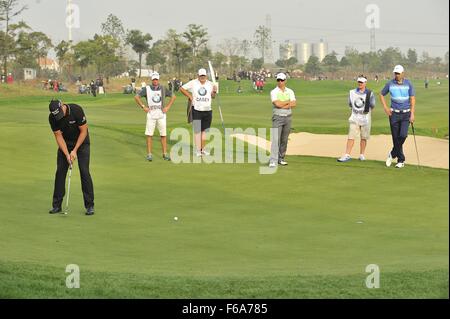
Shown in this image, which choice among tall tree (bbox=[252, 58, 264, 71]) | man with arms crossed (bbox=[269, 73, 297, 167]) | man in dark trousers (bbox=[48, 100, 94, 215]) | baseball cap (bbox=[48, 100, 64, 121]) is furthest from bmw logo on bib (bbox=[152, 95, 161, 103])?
tall tree (bbox=[252, 58, 264, 71])

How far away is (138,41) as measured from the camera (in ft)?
249

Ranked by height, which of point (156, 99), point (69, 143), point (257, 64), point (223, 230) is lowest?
point (223, 230)

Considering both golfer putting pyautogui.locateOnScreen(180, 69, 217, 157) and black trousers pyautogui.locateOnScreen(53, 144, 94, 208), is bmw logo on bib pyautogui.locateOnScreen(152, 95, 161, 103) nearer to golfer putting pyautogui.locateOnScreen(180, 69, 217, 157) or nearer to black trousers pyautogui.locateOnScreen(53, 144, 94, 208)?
golfer putting pyautogui.locateOnScreen(180, 69, 217, 157)

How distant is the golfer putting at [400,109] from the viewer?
17.7 m

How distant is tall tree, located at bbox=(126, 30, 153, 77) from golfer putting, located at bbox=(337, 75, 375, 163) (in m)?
58.1

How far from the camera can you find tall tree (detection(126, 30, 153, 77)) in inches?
2985

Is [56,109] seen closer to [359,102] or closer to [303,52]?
[359,102]

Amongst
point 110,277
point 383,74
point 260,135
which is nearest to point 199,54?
point 383,74

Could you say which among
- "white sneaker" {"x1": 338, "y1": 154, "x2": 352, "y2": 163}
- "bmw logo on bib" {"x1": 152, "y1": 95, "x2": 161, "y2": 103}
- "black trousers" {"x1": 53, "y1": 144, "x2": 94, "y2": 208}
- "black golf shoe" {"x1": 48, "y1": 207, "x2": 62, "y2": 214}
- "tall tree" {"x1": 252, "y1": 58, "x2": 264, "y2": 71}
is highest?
"tall tree" {"x1": 252, "y1": 58, "x2": 264, "y2": 71}

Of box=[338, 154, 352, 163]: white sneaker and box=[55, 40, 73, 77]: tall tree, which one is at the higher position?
box=[55, 40, 73, 77]: tall tree

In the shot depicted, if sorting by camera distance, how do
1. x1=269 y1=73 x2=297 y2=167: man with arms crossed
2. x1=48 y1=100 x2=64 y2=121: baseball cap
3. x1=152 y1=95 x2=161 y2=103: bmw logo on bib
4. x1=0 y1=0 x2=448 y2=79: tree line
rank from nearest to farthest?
x1=48 y1=100 x2=64 y2=121: baseball cap → x1=269 y1=73 x2=297 y2=167: man with arms crossed → x1=152 y1=95 x2=161 y2=103: bmw logo on bib → x1=0 y1=0 x2=448 y2=79: tree line

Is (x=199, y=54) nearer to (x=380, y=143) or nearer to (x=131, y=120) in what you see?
(x=131, y=120)

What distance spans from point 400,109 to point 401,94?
1.05 feet

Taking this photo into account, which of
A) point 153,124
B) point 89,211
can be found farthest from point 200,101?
point 89,211
